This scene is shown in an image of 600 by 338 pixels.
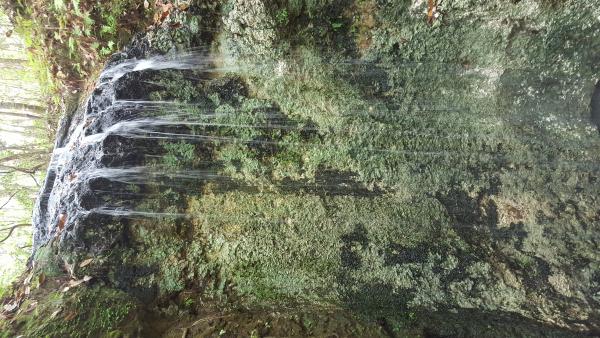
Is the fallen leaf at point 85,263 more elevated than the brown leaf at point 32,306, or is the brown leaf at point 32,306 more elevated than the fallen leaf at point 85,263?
the fallen leaf at point 85,263

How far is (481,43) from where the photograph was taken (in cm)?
314

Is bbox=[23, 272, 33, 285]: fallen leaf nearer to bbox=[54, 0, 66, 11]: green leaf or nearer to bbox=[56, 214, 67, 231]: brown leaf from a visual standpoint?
bbox=[56, 214, 67, 231]: brown leaf

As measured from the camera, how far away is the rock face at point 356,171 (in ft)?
9.25

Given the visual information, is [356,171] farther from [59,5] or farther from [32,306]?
[59,5]

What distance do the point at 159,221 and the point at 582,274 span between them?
3.29 m

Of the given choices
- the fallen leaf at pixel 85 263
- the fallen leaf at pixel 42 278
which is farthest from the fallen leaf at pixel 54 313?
the fallen leaf at pixel 42 278

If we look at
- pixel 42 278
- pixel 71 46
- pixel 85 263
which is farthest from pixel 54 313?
pixel 71 46

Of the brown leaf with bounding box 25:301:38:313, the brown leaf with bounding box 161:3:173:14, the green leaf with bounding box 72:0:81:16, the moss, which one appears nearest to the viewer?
the moss

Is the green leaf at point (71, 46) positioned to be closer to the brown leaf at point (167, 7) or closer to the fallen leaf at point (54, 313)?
the brown leaf at point (167, 7)

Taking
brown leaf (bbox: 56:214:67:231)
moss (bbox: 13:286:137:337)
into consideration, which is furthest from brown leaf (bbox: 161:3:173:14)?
moss (bbox: 13:286:137:337)

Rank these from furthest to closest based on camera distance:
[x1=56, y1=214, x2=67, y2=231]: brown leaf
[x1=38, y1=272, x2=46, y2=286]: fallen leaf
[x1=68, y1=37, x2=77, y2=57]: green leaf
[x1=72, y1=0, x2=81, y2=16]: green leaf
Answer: [x1=68, y1=37, x2=77, y2=57]: green leaf
[x1=72, y1=0, x2=81, y2=16]: green leaf
[x1=56, y1=214, x2=67, y2=231]: brown leaf
[x1=38, y1=272, x2=46, y2=286]: fallen leaf

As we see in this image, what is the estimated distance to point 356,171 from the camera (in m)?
3.26

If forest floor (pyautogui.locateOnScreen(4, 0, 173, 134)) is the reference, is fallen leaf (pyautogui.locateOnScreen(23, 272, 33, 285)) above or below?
below

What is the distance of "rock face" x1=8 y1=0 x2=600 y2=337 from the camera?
2820mm
